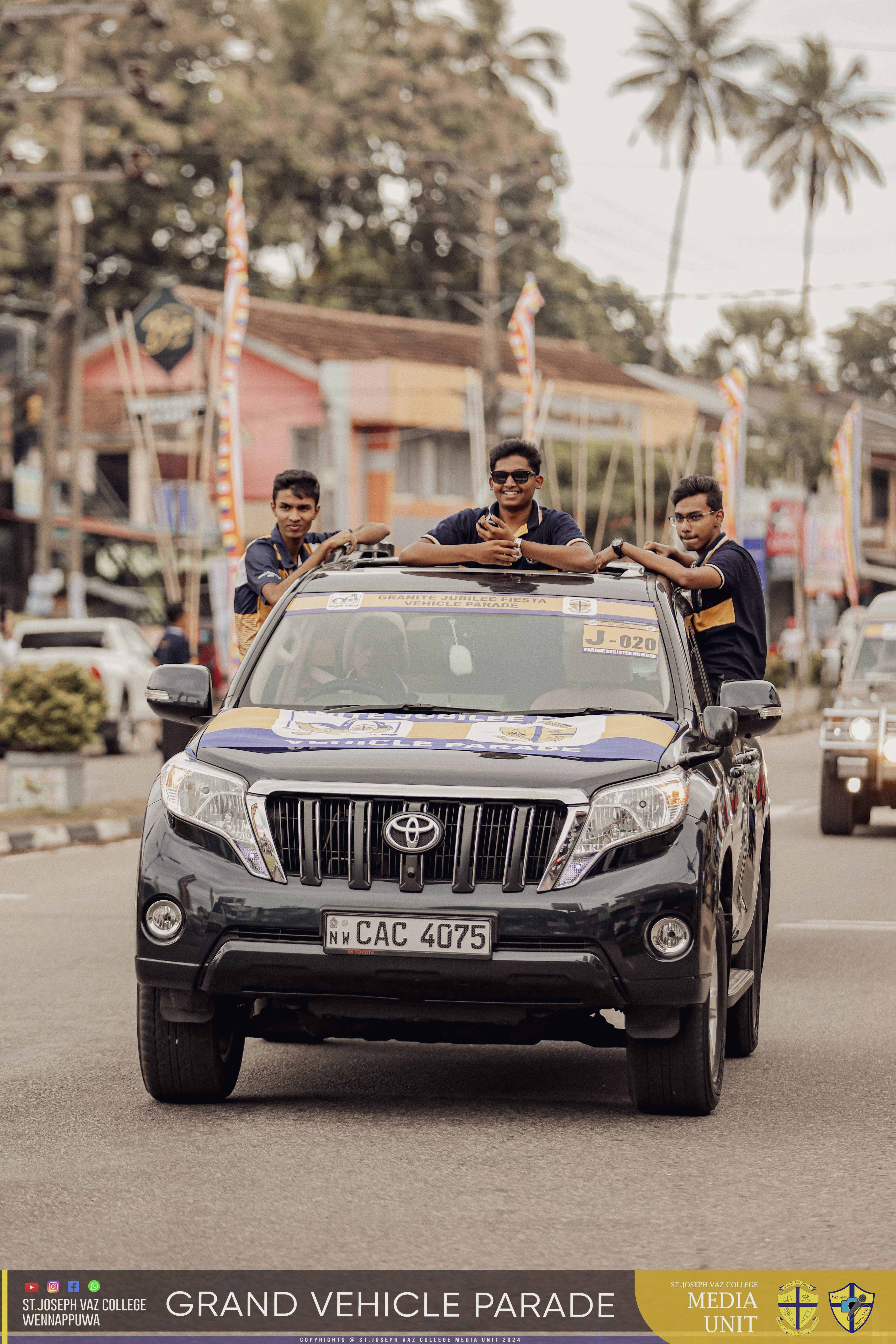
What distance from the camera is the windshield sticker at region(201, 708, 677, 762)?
608cm

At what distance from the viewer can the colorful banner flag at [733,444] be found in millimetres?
32281

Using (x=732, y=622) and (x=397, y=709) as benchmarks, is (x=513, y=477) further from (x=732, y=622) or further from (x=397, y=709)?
(x=397, y=709)

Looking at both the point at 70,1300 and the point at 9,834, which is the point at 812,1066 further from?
the point at 9,834

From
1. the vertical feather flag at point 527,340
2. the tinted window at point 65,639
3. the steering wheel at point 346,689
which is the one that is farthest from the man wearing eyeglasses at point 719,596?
the vertical feather flag at point 527,340

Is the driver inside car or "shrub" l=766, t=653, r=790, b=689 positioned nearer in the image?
the driver inside car

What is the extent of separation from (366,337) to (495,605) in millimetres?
44881

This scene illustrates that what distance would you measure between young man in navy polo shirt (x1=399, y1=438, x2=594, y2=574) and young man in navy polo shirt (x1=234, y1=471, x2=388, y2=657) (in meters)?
0.61

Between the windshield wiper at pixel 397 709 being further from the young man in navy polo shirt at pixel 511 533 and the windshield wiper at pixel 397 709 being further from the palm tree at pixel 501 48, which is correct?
the palm tree at pixel 501 48

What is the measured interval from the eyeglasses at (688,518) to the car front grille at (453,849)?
289cm

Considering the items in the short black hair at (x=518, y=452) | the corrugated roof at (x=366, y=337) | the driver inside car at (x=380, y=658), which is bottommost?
the driver inside car at (x=380, y=658)

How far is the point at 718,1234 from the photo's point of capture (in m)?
4.86

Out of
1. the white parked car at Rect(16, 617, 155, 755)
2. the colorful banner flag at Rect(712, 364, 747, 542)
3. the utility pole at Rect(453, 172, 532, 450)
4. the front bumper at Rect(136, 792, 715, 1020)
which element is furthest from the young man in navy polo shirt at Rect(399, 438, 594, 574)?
the colorful banner flag at Rect(712, 364, 747, 542)

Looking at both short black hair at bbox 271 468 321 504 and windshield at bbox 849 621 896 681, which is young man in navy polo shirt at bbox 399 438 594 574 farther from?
windshield at bbox 849 621 896 681

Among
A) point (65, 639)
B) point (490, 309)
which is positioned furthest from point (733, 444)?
point (65, 639)
